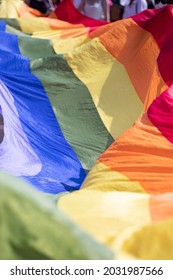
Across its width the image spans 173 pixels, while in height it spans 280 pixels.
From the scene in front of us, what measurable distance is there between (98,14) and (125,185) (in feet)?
18.8

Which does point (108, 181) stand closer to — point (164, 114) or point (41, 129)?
point (164, 114)

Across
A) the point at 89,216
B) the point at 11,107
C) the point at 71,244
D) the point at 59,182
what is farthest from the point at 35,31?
the point at 71,244

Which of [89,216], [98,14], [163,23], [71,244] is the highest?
[71,244]

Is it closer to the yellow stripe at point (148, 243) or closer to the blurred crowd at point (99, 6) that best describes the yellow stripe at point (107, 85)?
the yellow stripe at point (148, 243)

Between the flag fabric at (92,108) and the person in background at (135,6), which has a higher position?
the flag fabric at (92,108)

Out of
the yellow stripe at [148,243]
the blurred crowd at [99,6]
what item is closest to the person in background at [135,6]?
the blurred crowd at [99,6]

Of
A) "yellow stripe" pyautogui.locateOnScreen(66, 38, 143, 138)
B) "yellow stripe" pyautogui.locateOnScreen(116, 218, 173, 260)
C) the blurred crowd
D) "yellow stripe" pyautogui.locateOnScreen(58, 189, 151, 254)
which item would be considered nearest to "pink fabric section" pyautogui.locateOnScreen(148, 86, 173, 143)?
"yellow stripe" pyautogui.locateOnScreen(66, 38, 143, 138)

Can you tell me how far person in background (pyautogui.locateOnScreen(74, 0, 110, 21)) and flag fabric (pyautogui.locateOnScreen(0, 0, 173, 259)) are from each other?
2.08 metres

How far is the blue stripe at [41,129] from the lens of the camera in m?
4.23

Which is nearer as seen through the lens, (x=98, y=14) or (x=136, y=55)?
(x=136, y=55)

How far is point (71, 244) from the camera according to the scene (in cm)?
175
